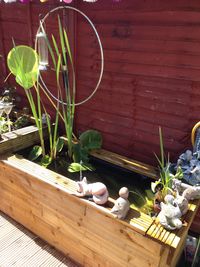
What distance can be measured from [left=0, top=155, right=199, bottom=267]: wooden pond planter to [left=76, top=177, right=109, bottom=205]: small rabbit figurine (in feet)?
0.13

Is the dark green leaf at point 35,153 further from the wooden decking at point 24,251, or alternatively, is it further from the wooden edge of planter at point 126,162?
the wooden decking at point 24,251

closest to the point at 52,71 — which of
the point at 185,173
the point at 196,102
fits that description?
the point at 196,102

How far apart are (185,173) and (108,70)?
0.99 m

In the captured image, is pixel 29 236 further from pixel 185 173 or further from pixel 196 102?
pixel 196 102

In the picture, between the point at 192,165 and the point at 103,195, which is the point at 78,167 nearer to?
the point at 103,195

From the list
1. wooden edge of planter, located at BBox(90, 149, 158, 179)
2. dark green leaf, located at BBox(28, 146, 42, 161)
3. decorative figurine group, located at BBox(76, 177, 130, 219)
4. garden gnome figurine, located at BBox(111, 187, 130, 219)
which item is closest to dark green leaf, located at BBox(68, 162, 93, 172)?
wooden edge of planter, located at BBox(90, 149, 158, 179)

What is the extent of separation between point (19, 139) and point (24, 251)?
919 millimetres

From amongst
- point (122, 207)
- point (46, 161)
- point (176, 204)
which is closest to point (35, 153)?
point (46, 161)

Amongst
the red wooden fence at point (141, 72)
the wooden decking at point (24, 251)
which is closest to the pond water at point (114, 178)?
the red wooden fence at point (141, 72)

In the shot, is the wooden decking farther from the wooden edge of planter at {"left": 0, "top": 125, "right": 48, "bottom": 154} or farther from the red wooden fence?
the red wooden fence

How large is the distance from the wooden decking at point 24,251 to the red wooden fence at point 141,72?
3.22 ft

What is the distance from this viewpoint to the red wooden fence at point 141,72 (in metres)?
1.61

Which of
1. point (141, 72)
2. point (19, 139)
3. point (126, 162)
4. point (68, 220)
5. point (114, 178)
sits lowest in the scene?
point (68, 220)

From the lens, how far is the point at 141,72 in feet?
5.99
